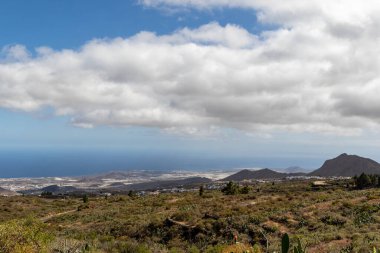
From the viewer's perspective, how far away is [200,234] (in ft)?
82.9

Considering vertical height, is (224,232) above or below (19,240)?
below

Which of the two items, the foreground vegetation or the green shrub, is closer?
the green shrub

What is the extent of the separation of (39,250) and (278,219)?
17265 mm

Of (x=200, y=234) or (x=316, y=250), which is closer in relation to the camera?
(x=316, y=250)

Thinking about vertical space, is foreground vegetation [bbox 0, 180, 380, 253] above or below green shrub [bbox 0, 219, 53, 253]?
below

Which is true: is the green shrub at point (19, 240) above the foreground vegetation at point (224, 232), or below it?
above

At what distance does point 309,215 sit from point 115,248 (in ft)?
48.2

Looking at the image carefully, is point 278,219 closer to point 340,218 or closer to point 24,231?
point 340,218

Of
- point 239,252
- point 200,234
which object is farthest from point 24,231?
point 200,234

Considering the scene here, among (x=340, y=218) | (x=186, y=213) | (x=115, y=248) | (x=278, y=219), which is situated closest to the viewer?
(x=115, y=248)

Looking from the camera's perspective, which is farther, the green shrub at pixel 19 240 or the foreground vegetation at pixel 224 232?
the foreground vegetation at pixel 224 232

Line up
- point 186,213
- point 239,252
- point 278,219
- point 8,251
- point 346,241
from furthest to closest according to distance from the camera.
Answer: point 186,213 → point 278,219 → point 346,241 → point 239,252 → point 8,251

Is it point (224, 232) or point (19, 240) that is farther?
point (224, 232)

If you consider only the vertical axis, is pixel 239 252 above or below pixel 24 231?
below
